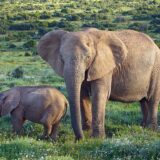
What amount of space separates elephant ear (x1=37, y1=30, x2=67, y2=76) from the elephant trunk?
0.75m

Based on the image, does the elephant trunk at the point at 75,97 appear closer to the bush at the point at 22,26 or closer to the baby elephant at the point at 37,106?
the baby elephant at the point at 37,106

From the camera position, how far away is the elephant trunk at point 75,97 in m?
10.3

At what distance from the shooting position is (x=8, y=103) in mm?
11719

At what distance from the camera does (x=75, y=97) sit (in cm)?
1054

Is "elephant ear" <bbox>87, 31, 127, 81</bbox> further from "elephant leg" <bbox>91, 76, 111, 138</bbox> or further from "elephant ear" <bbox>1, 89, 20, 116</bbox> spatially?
"elephant ear" <bbox>1, 89, 20, 116</bbox>

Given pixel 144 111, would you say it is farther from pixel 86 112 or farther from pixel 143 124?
pixel 86 112

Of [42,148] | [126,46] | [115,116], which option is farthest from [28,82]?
[42,148]

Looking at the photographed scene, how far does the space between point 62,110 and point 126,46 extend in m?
2.02

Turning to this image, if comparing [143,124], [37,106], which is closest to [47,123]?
[37,106]

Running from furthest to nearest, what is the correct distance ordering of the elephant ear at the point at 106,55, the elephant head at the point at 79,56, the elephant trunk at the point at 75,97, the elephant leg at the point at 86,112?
the elephant leg at the point at 86,112, the elephant ear at the point at 106,55, the elephant head at the point at 79,56, the elephant trunk at the point at 75,97

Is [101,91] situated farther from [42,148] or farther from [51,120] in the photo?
[42,148]

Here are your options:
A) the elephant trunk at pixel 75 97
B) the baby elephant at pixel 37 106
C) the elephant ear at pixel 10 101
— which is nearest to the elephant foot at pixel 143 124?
the baby elephant at pixel 37 106

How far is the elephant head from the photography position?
34.9 ft

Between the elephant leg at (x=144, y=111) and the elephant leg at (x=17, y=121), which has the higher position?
the elephant leg at (x=17, y=121)
